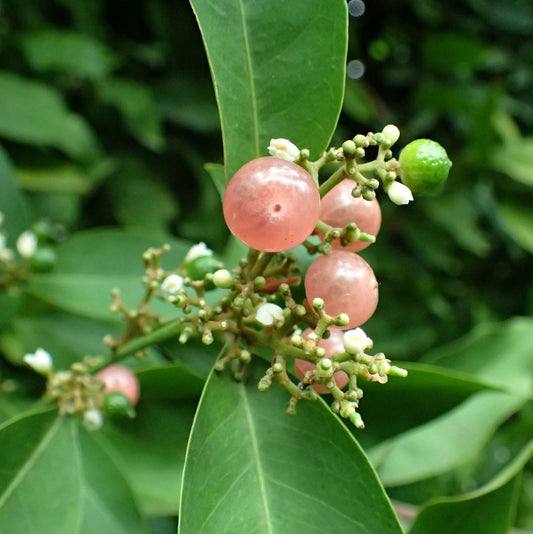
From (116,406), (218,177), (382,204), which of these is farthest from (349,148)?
(382,204)

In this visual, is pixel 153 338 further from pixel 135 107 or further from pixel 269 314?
pixel 135 107

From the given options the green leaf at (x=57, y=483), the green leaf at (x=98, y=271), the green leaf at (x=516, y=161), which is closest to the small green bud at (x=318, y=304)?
the green leaf at (x=57, y=483)

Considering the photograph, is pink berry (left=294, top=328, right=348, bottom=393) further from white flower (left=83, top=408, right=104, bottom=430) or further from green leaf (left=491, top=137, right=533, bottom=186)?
green leaf (left=491, top=137, right=533, bottom=186)

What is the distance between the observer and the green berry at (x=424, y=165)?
82 cm

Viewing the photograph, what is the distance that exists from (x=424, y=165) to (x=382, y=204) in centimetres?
201

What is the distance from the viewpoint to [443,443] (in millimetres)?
1858

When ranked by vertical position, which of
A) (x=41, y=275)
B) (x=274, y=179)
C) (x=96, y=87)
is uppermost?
(x=274, y=179)

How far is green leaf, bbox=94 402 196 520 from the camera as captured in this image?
1.47 metres

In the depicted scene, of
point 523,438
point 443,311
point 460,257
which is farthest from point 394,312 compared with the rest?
point 523,438

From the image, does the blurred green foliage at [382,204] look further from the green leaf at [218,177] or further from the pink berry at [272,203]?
the pink berry at [272,203]

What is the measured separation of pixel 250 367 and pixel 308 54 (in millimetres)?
493

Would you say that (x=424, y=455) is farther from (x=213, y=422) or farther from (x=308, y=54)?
(x=308, y=54)

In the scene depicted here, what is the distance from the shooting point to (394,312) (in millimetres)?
2756

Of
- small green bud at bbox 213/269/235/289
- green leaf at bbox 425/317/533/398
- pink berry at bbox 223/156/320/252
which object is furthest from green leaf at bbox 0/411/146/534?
green leaf at bbox 425/317/533/398
